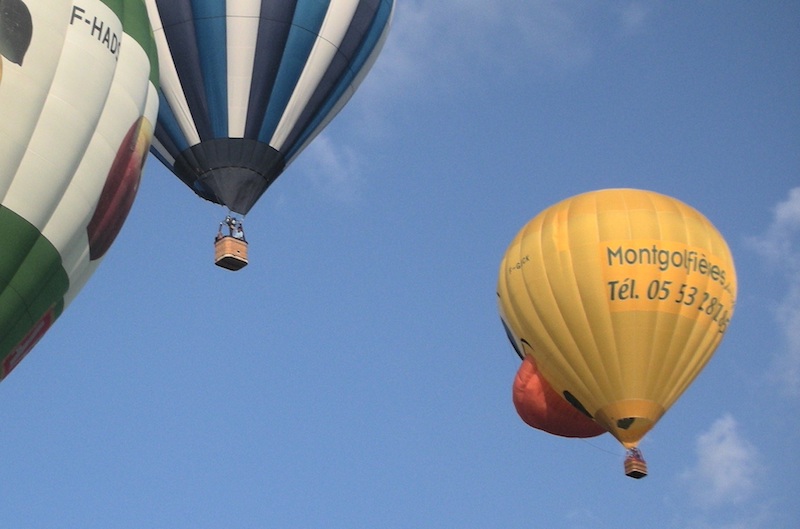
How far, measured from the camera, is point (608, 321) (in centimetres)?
2269

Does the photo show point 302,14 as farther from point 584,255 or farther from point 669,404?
point 669,404

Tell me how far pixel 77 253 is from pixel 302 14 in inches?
240

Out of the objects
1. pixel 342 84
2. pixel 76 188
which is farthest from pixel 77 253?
pixel 342 84

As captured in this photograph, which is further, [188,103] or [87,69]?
[188,103]

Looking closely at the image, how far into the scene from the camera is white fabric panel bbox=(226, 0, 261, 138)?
74.1 feet

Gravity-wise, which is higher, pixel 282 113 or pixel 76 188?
pixel 282 113

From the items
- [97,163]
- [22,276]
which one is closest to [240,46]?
[97,163]

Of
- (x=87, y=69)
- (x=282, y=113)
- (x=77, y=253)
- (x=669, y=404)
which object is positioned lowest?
(x=77, y=253)

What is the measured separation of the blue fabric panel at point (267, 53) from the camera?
74.4 ft

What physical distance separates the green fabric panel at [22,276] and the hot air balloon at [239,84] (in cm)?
492

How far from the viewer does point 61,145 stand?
17.2 metres

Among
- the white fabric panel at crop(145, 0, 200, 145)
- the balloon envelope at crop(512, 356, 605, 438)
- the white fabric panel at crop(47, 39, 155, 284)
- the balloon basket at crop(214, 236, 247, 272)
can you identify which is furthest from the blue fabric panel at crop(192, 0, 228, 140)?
the balloon envelope at crop(512, 356, 605, 438)

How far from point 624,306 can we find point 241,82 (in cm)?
538

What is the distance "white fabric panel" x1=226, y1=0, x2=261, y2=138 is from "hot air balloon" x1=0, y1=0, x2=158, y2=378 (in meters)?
4.07
